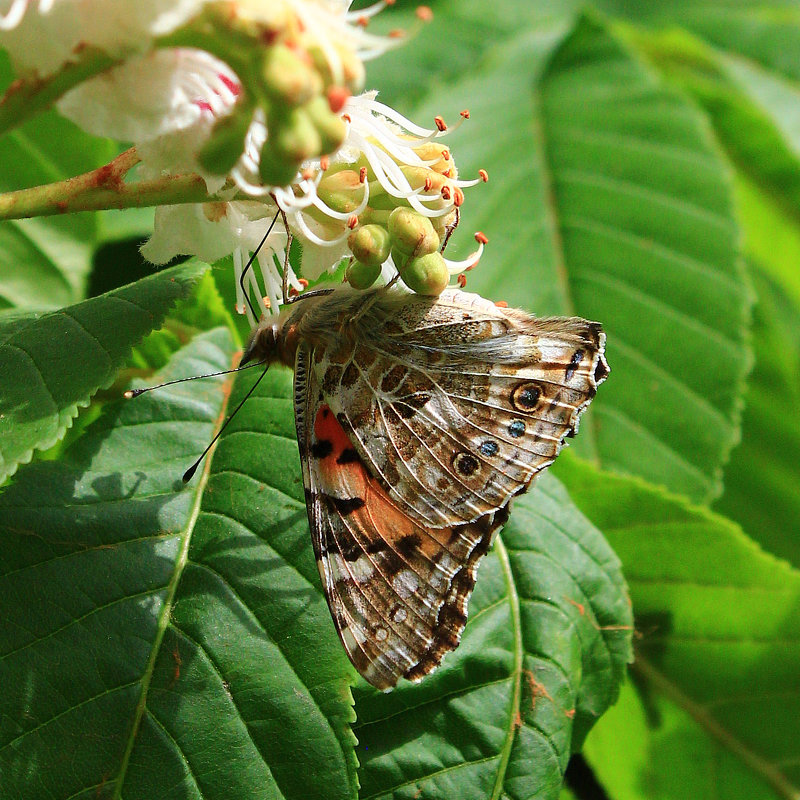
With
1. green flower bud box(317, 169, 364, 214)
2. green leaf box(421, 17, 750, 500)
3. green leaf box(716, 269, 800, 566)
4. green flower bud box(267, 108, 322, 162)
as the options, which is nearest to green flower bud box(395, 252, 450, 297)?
green flower bud box(317, 169, 364, 214)

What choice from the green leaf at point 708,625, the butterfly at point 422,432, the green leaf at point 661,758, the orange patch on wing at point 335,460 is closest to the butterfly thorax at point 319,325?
the butterfly at point 422,432

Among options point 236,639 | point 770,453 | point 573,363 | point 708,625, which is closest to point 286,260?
point 573,363

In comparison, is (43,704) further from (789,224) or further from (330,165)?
(789,224)

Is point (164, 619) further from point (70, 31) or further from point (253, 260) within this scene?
point (70, 31)

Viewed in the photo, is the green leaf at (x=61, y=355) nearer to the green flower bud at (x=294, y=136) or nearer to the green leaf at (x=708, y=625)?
the green flower bud at (x=294, y=136)

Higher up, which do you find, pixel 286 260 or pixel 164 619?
pixel 286 260
